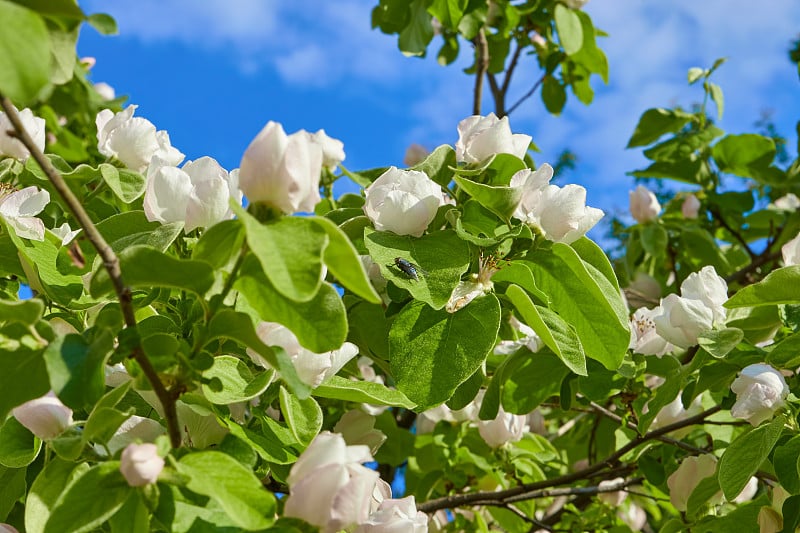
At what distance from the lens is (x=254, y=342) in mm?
776

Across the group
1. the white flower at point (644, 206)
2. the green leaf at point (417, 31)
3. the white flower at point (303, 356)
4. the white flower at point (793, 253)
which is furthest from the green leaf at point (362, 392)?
the white flower at point (644, 206)

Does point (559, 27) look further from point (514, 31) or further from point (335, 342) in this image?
point (335, 342)

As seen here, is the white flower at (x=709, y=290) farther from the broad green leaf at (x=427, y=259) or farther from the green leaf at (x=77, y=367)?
the green leaf at (x=77, y=367)

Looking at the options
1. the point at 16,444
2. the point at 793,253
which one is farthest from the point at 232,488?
the point at 793,253

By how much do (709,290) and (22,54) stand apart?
42.7 inches

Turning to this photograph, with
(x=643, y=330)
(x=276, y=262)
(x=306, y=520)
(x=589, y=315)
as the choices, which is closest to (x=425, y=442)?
(x=643, y=330)

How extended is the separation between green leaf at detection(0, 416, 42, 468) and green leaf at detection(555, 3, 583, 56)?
1799 millimetres

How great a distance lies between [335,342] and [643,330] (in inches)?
34.7

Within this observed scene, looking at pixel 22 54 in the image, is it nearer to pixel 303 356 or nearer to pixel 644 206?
pixel 303 356

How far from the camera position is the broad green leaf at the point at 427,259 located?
3.40 feet

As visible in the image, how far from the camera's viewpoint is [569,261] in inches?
44.4

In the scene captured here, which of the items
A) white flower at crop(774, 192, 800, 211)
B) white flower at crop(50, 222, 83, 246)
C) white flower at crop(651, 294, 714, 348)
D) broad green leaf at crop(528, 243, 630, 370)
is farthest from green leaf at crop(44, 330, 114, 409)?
white flower at crop(774, 192, 800, 211)

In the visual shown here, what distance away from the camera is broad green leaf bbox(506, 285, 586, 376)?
105 cm

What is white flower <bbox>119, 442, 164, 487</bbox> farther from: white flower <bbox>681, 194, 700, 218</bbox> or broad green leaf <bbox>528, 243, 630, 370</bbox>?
white flower <bbox>681, 194, 700, 218</bbox>
